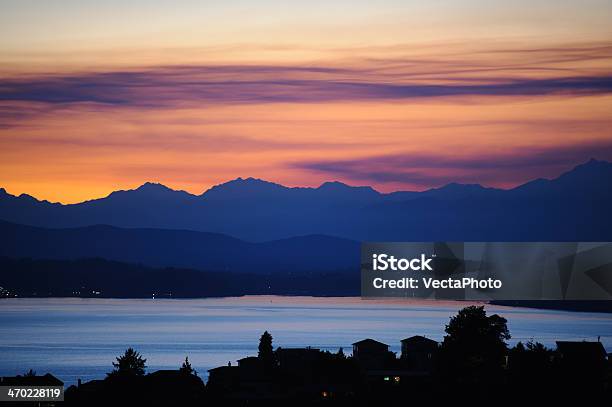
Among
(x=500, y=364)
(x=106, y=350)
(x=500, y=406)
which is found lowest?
(x=500, y=406)

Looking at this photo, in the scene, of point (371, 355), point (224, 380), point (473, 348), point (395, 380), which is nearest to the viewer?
point (473, 348)

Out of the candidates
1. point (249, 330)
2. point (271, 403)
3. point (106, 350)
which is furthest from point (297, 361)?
point (249, 330)

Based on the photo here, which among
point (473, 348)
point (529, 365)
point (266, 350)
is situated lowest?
point (529, 365)

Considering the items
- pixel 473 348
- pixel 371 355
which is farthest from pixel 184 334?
pixel 473 348

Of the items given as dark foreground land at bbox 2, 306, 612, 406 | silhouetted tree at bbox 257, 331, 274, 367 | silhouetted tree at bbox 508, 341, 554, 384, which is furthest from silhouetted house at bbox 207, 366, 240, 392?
silhouetted tree at bbox 508, 341, 554, 384

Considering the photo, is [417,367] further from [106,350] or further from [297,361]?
[106,350]

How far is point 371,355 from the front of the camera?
2242 inches

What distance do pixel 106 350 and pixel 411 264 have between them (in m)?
69.5

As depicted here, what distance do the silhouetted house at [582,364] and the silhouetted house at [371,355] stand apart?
9664mm

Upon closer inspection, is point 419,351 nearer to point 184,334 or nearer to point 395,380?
point 395,380

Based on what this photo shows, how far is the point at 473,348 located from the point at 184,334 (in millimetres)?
75043

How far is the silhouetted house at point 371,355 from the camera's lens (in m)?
52.5

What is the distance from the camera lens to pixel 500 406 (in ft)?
87.5

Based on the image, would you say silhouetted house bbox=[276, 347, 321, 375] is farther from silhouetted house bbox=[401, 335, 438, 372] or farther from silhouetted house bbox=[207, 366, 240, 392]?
silhouetted house bbox=[401, 335, 438, 372]
